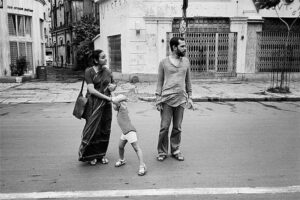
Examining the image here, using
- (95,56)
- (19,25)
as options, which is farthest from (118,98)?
(19,25)

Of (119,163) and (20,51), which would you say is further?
(20,51)

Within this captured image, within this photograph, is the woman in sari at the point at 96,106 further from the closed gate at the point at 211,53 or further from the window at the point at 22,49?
the window at the point at 22,49

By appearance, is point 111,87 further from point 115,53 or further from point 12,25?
point 12,25

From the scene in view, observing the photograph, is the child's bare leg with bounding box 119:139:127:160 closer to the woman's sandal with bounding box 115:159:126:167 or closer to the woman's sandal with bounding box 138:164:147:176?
the woman's sandal with bounding box 115:159:126:167

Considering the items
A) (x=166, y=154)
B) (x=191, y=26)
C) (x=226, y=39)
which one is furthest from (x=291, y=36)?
(x=166, y=154)

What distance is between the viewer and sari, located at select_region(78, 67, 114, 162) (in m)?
4.74

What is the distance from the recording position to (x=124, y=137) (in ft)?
15.5

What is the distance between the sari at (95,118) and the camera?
15.5ft

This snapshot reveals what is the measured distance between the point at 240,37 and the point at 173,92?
503 inches

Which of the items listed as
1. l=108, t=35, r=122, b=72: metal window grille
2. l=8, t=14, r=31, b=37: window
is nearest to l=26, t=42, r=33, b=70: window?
l=8, t=14, r=31, b=37: window

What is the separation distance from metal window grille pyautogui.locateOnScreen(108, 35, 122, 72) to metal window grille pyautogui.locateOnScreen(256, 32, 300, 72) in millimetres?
7315

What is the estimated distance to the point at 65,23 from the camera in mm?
36625

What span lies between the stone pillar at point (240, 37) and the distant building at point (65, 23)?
1402cm

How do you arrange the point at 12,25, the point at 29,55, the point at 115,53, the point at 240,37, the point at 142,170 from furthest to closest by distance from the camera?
1. the point at 29,55
2. the point at 115,53
3. the point at 12,25
4. the point at 240,37
5. the point at 142,170
